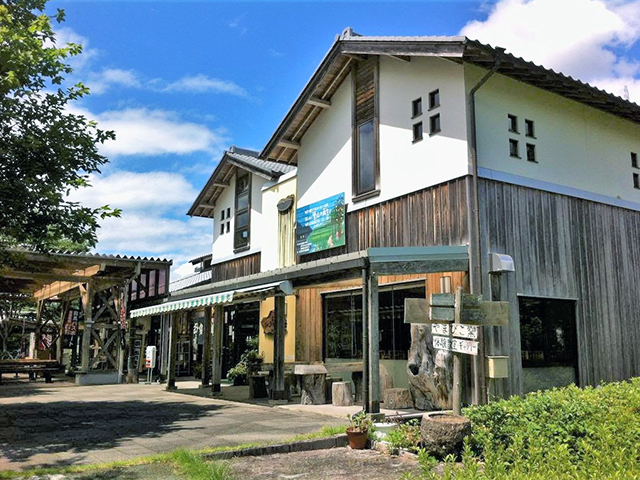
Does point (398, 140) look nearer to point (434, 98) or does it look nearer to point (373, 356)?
point (434, 98)

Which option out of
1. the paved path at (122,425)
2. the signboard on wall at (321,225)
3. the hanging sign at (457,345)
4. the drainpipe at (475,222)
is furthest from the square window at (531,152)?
the paved path at (122,425)

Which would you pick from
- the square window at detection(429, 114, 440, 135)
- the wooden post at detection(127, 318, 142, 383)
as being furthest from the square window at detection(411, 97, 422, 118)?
the wooden post at detection(127, 318, 142, 383)

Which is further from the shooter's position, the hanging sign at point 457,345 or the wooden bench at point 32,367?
the wooden bench at point 32,367

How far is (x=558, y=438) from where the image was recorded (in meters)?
6.02

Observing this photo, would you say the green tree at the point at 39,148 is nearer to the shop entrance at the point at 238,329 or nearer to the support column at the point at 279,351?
the support column at the point at 279,351

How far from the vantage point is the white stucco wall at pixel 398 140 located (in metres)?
10.8

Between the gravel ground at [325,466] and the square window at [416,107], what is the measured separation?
6.92 metres

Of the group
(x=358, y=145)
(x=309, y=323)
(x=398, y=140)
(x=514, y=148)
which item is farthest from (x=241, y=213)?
(x=514, y=148)

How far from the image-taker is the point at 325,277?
11.1 metres

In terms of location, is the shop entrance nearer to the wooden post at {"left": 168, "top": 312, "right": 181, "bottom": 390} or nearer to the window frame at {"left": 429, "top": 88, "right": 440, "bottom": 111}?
the wooden post at {"left": 168, "top": 312, "right": 181, "bottom": 390}

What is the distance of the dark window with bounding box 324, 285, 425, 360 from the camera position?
12266mm

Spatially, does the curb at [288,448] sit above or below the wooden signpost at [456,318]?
below

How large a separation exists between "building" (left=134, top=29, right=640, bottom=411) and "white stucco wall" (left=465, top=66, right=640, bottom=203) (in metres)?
0.04

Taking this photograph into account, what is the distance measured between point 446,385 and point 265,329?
798 cm
